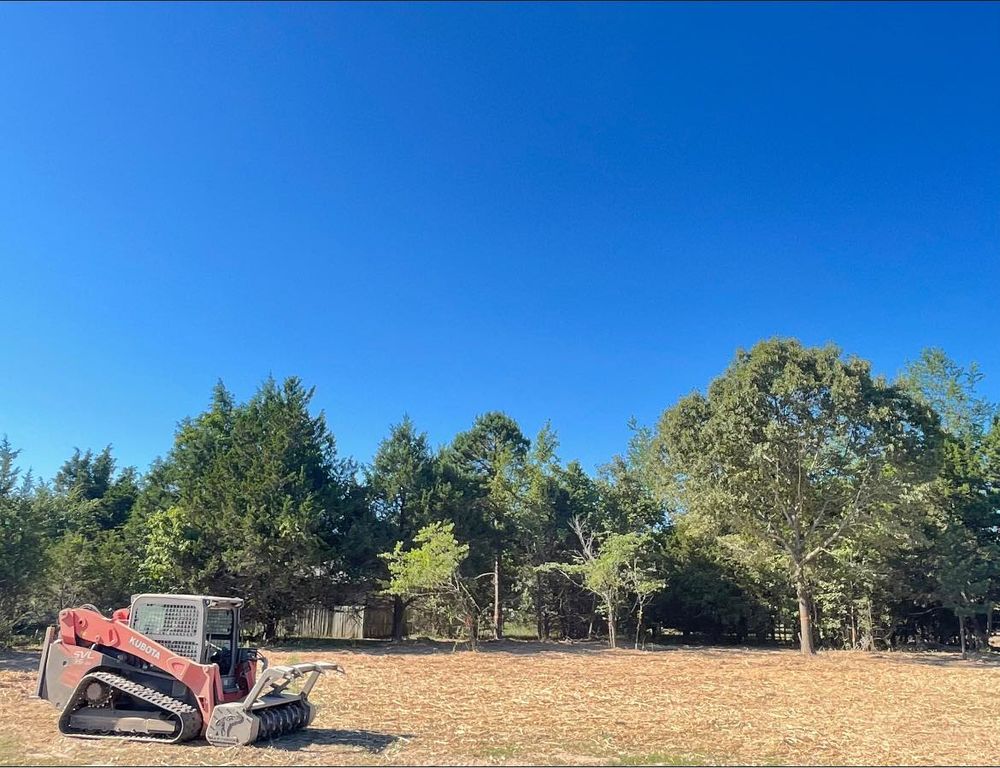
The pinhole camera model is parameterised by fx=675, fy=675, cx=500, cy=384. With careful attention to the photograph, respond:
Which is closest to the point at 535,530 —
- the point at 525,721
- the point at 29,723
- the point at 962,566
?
the point at 962,566

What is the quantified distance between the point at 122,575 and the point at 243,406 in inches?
305

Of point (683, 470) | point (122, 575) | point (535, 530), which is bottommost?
point (122, 575)

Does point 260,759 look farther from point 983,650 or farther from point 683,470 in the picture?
point 983,650

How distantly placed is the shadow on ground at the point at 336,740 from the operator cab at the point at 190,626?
99 cm

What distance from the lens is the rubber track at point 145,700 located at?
7840 mm

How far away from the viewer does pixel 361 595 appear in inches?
1105

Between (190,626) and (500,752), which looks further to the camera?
(190,626)

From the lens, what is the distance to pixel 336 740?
839cm

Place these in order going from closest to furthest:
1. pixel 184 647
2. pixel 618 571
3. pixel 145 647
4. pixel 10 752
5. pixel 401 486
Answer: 1. pixel 10 752
2. pixel 145 647
3. pixel 184 647
4. pixel 618 571
5. pixel 401 486

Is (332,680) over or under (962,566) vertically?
under

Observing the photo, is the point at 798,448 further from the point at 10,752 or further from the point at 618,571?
the point at 10,752

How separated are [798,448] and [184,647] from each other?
62.9 feet

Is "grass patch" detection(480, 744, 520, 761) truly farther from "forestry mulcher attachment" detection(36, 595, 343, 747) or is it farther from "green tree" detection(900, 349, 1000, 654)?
"green tree" detection(900, 349, 1000, 654)

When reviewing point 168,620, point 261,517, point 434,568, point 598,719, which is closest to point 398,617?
point 261,517
